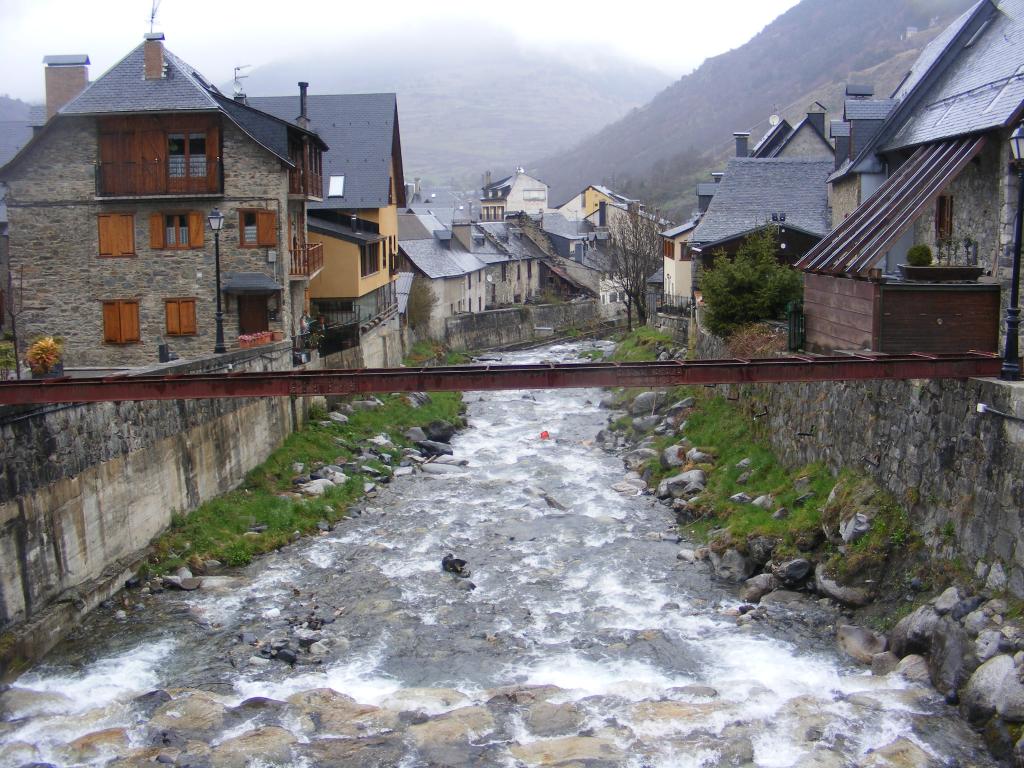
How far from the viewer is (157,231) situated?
32562mm

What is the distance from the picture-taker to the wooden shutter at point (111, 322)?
108 feet

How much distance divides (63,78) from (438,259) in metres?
30.7

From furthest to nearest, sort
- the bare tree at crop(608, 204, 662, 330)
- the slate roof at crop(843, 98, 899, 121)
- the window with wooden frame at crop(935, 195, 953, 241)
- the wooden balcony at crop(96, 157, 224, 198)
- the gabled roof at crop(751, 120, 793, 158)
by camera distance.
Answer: the bare tree at crop(608, 204, 662, 330) → the gabled roof at crop(751, 120, 793, 158) → the wooden balcony at crop(96, 157, 224, 198) → the slate roof at crop(843, 98, 899, 121) → the window with wooden frame at crop(935, 195, 953, 241)

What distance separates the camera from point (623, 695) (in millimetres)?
15867

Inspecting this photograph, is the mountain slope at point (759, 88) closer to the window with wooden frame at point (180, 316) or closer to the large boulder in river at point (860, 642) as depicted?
the window with wooden frame at point (180, 316)

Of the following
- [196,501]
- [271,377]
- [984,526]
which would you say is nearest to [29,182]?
[196,501]

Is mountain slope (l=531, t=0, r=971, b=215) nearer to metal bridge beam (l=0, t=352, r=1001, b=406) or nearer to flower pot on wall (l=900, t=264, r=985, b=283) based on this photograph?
flower pot on wall (l=900, t=264, r=985, b=283)

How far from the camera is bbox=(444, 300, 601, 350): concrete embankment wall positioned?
60.4 meters

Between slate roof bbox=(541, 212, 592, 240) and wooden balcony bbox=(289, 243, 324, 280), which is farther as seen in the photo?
slate roof bbox=(541, 212, 592, 240)

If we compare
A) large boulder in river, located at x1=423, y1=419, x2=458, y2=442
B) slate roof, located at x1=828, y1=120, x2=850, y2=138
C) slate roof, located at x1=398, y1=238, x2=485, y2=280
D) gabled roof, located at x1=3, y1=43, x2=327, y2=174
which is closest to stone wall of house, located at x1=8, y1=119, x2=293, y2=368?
gabled roof, located at x1=3, y1=43, x2=327, y2=174

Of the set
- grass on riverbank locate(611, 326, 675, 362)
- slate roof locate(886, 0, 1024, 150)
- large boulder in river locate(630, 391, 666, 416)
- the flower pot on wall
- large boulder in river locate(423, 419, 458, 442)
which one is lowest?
large boulder in river locate(423, 419, 458, 442)

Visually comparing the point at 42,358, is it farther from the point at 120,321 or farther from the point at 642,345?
the point at 642,345

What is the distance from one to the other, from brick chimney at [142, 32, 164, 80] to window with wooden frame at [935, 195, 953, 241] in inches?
929

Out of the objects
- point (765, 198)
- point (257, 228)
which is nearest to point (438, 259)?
point (765, 198)
